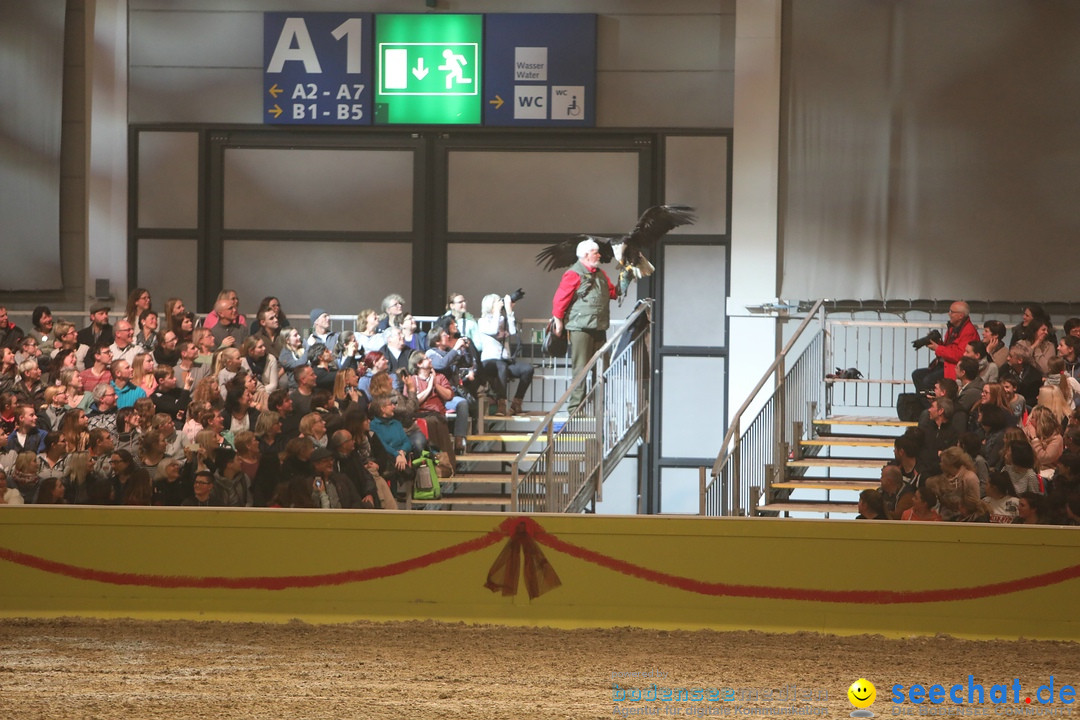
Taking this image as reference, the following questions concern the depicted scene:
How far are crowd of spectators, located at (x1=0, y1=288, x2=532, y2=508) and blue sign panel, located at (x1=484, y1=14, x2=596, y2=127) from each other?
281 cm

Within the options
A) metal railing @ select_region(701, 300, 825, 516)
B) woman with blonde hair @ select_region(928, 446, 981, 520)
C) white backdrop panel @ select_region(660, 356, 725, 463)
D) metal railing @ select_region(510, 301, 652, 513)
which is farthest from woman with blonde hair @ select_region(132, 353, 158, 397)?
woman with blonde hair @ select_region(928, 446, 981, 520)

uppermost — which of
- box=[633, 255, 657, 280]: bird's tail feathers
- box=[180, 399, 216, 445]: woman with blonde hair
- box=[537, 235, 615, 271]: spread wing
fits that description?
box=[537, 235, 615, 271]: spread wing

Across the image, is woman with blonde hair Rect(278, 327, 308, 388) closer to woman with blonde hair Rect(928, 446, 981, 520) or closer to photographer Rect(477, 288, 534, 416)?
photographer Rect(477, 288, 534, 416)

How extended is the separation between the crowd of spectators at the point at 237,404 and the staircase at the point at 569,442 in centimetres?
38

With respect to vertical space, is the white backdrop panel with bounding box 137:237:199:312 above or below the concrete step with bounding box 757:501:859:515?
above

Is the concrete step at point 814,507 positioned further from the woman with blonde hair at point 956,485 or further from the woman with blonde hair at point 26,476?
the woman with blonde hair at point 26,476

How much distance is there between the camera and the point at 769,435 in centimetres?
1252

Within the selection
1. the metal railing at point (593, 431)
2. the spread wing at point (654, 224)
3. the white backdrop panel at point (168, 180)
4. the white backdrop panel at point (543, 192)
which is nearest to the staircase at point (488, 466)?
the metal railing at point (593, 431)

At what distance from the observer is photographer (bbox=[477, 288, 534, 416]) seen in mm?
12859

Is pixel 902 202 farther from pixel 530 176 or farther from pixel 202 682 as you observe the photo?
pixel 202 682

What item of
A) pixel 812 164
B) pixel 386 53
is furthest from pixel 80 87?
pixel 812 164

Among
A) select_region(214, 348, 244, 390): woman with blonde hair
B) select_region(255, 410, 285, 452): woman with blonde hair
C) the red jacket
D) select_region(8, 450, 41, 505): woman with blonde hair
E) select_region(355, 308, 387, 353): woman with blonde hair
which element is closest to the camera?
select_region(8, 450, 41, 505): woman with blonde hair

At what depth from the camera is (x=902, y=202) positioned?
545 inches

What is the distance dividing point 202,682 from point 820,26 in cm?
1040
